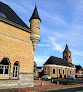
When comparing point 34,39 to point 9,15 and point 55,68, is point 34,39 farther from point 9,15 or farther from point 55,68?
point 55,68

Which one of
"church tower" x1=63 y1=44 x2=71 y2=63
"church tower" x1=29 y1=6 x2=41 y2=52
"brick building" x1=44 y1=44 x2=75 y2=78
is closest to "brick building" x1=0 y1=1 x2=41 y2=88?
"church tower" x1=29 y1=6 x2=41 y2=52

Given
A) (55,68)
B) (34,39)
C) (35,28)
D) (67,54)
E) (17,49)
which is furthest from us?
(67,54)

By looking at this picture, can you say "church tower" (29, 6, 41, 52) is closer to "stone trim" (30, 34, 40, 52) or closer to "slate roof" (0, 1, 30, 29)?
"stone trim" (30, 34, 40, 52)

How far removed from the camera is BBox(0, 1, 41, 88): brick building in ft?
47.2

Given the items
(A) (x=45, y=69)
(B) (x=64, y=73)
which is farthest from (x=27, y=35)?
(B) (x=64, y=73)

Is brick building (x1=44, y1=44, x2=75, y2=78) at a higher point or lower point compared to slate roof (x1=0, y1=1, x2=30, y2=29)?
lower

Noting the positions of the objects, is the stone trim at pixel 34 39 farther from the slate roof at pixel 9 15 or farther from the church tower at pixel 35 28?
the slate roof at pixel 9 15

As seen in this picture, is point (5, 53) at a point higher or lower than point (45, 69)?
higher

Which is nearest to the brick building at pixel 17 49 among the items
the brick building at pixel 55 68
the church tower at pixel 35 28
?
the church tower at pixel 35 28

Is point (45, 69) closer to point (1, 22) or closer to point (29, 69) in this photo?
point (29, 69)

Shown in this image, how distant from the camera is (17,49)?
626 inches

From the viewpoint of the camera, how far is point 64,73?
53.5m

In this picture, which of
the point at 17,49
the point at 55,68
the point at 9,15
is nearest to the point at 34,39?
the point at 17,49

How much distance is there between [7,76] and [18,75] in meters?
1.64
